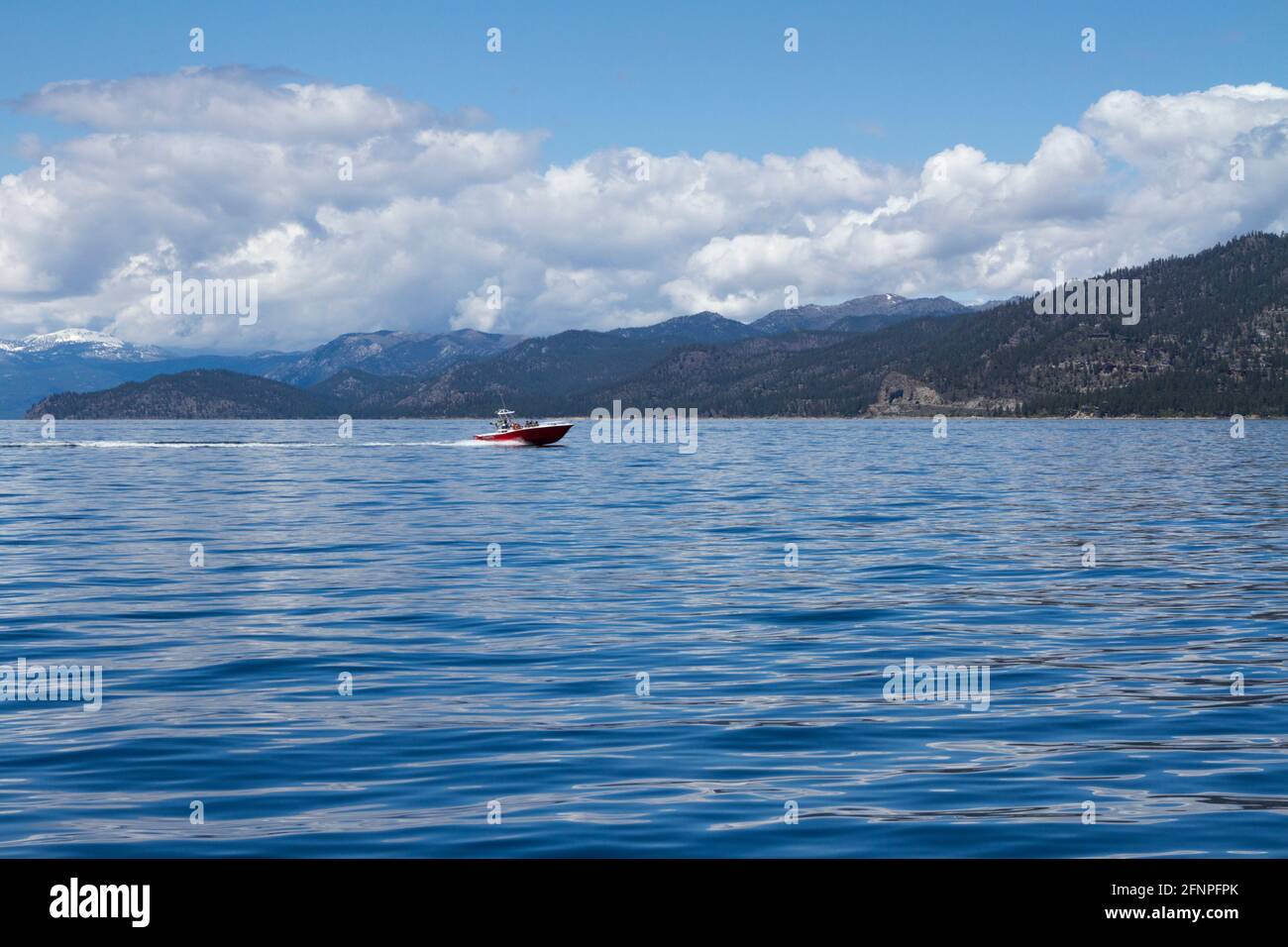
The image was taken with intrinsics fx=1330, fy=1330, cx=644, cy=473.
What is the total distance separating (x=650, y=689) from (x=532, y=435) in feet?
441

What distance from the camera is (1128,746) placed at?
18.0 metres

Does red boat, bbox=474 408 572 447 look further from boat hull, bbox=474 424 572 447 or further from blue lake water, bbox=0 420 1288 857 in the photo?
blue lake water, bbox=0 420 1288 857

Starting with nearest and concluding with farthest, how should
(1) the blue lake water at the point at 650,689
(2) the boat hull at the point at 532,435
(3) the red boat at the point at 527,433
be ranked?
(1) the blue lake water at the point at 650,689
(3) the red boat at the point at 527,433
(2) the boat hull at the point at 532,435

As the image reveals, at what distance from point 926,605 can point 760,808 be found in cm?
1797

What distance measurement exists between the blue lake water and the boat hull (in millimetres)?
97723

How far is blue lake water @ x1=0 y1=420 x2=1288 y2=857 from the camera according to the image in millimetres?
14578

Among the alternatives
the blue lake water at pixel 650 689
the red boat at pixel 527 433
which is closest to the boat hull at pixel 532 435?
the red boat at pixel 527 433

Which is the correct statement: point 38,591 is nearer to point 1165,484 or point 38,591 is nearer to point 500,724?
point 500,724

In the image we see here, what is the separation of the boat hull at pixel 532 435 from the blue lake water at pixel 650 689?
9772 cm

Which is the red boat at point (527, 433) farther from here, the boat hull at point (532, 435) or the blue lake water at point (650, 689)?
the blue lake water at point (650, 689)

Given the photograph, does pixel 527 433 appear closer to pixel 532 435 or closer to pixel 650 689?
pixel 532 435

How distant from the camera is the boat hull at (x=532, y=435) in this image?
154625mm

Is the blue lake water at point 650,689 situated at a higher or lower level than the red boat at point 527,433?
lower

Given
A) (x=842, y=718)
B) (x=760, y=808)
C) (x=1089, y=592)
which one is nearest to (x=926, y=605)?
(x=1089, y=592)
